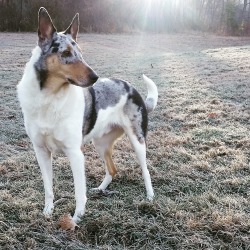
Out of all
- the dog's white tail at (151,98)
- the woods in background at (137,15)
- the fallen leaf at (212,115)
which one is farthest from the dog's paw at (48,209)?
the woods in background at (137,15)

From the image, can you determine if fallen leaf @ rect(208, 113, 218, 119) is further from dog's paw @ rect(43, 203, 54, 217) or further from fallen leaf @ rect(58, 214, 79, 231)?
fallen leaf @ rect(58, 214, 79, 231)

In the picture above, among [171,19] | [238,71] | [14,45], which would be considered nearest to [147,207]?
[238,71]

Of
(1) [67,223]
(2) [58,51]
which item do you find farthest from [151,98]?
(1) [67,223]

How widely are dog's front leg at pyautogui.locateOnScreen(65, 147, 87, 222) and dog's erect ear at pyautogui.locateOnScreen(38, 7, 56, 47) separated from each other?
940 millimetres

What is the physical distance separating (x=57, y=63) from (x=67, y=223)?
1269mm

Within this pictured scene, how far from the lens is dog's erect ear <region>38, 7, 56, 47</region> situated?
120 inches

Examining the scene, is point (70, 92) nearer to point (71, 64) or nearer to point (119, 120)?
point (71, 64)

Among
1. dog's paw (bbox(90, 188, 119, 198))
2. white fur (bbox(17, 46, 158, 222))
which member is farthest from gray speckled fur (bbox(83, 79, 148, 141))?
dog's paw (bbox(90, 188, 119, 198))

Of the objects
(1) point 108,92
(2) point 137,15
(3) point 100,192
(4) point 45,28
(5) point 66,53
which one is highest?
(2) point 137,15

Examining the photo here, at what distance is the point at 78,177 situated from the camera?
3260 mm

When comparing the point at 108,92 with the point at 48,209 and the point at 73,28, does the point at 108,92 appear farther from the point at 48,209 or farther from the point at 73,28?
the point at 48,209

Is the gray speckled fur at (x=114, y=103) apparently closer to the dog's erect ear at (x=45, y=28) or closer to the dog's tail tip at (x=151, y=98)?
the dog's tail tip at (x=151, y=98)

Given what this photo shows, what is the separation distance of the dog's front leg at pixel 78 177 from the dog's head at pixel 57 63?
1.91ft

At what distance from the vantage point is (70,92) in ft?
10.5
